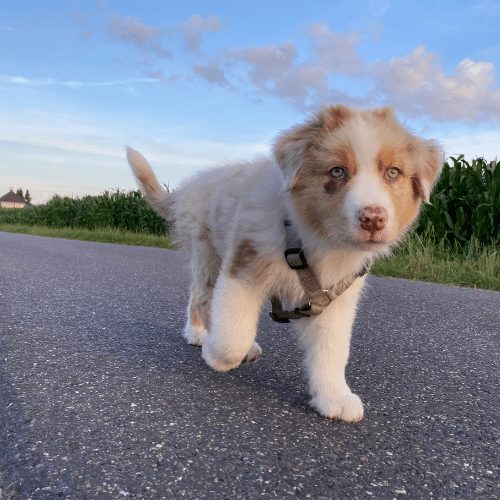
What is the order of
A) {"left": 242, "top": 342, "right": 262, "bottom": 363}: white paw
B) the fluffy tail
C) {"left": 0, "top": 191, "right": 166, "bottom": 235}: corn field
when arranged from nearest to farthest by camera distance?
1. {"left": 242, "top": 342, "right": 262, "bottom": 363}: white paw
2. the fluffy tail
3. {"left": 0, "top": 191, "right": 166, "bottom": 235}: corn field

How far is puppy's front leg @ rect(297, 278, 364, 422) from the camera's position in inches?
105

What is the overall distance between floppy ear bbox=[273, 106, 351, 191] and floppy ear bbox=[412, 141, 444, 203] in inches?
17.7

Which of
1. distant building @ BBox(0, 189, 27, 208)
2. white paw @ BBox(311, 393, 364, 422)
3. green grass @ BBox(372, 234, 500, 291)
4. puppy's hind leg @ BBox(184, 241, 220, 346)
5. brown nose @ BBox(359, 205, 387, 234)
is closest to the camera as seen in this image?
brown nose @ BBox(359, 205, 387, 234)

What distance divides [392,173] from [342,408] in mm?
1100

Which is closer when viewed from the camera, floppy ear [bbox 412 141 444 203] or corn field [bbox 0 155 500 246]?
floppy ear [bbox 412 141 444 203]

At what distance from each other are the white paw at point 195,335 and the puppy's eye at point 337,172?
1.59m

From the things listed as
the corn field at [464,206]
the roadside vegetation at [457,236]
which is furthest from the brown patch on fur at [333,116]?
the corn field at [464,206]

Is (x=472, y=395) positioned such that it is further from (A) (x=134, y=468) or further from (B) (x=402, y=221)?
(A) (x=134, y=468)

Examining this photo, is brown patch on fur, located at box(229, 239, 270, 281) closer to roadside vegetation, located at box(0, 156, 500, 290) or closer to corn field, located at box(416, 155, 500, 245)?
roadside vegetation, located at box(0, 156, 500, 290)

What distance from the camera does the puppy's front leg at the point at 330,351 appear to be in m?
2.67

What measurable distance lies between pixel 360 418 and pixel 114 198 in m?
19.9

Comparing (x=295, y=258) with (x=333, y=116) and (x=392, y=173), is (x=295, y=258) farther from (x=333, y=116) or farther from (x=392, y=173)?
(x=333, y=116)

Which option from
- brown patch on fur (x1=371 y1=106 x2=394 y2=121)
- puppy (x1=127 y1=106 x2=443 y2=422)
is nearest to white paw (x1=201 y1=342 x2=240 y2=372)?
puppy (x1=127 y1=106 x2=443 y2=422)

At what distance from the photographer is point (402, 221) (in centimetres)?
284
